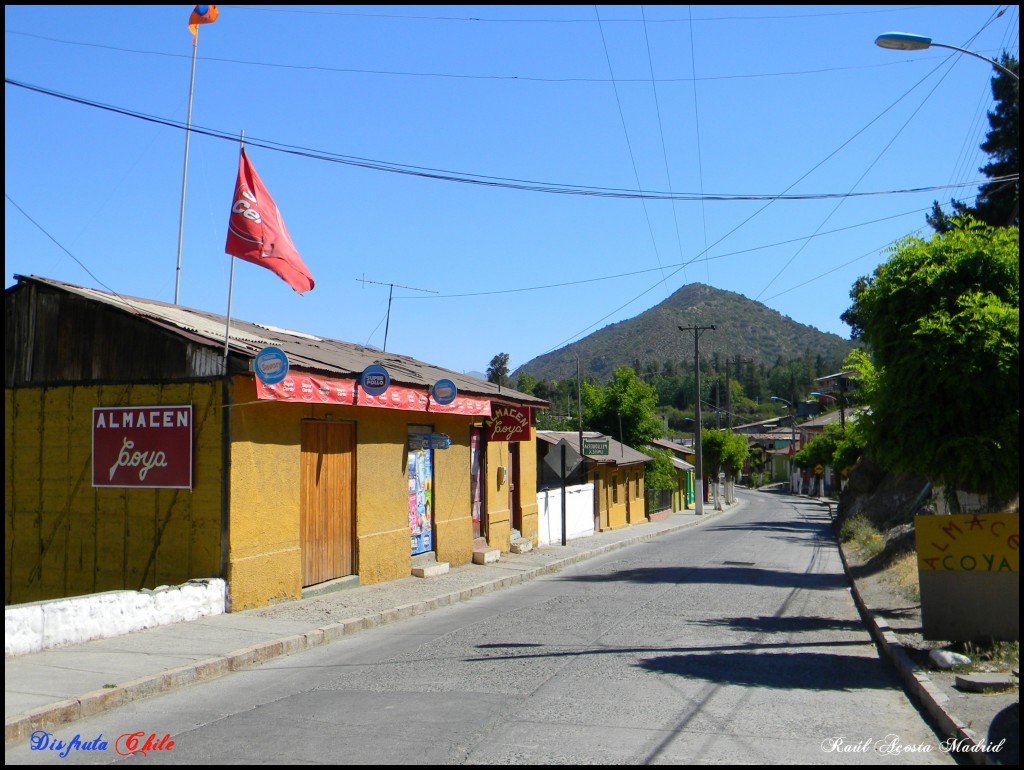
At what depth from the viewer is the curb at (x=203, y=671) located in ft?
22.9

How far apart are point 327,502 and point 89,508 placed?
11.6 feet

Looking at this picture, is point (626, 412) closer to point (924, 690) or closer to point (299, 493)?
point (299, 493)

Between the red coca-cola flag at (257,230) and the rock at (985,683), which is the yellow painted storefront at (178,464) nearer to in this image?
the red coca-cola flag at (257,230)

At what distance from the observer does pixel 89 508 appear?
12859mm

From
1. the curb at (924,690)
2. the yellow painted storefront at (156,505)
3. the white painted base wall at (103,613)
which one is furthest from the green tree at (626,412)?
the white painted base wall at (103,613)

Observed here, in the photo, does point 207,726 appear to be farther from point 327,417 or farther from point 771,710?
point 327,417

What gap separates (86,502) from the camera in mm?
12906

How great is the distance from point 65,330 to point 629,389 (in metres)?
37.1

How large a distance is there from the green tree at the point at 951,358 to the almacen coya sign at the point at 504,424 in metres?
11.5

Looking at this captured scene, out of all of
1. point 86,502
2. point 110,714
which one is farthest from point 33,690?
point 86,502

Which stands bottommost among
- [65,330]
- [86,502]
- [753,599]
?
[753,599]

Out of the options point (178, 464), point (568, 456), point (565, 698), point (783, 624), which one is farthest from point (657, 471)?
point (565, 698)

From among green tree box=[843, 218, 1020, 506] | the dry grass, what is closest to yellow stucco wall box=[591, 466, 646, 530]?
the dry grass

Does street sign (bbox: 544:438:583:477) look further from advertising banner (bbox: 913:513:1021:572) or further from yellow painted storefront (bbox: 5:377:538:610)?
advertising banner (bbox: 913:513:1021:572)
